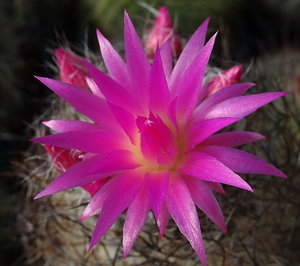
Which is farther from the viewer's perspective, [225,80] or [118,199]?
[225,80]

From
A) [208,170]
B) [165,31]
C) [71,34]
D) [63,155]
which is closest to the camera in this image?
[208,170]

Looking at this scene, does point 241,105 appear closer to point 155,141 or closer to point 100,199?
point 155,141

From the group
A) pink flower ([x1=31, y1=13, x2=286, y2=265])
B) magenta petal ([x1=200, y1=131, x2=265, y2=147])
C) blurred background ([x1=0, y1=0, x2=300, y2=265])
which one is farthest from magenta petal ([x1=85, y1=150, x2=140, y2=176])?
blurred background ([x1=0, y1=0, x2=300, y2=265])

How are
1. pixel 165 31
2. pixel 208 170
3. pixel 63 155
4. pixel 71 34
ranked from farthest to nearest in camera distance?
pixel 71 34, pixel 165 31, pixel 63 155, pixel 208 170

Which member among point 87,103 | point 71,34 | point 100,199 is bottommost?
point 71,34

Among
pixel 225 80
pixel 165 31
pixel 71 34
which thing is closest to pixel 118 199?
pixel 225 80

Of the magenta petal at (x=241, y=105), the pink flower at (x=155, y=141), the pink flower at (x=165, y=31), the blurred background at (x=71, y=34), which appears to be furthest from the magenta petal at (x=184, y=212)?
the blurred background at (x=71, y=34)

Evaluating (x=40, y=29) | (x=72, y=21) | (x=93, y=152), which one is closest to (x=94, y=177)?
(x=93, y=152)

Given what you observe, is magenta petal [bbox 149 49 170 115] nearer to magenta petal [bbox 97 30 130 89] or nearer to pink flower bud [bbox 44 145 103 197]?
magenta petal [bbox 97 30 130 89]
